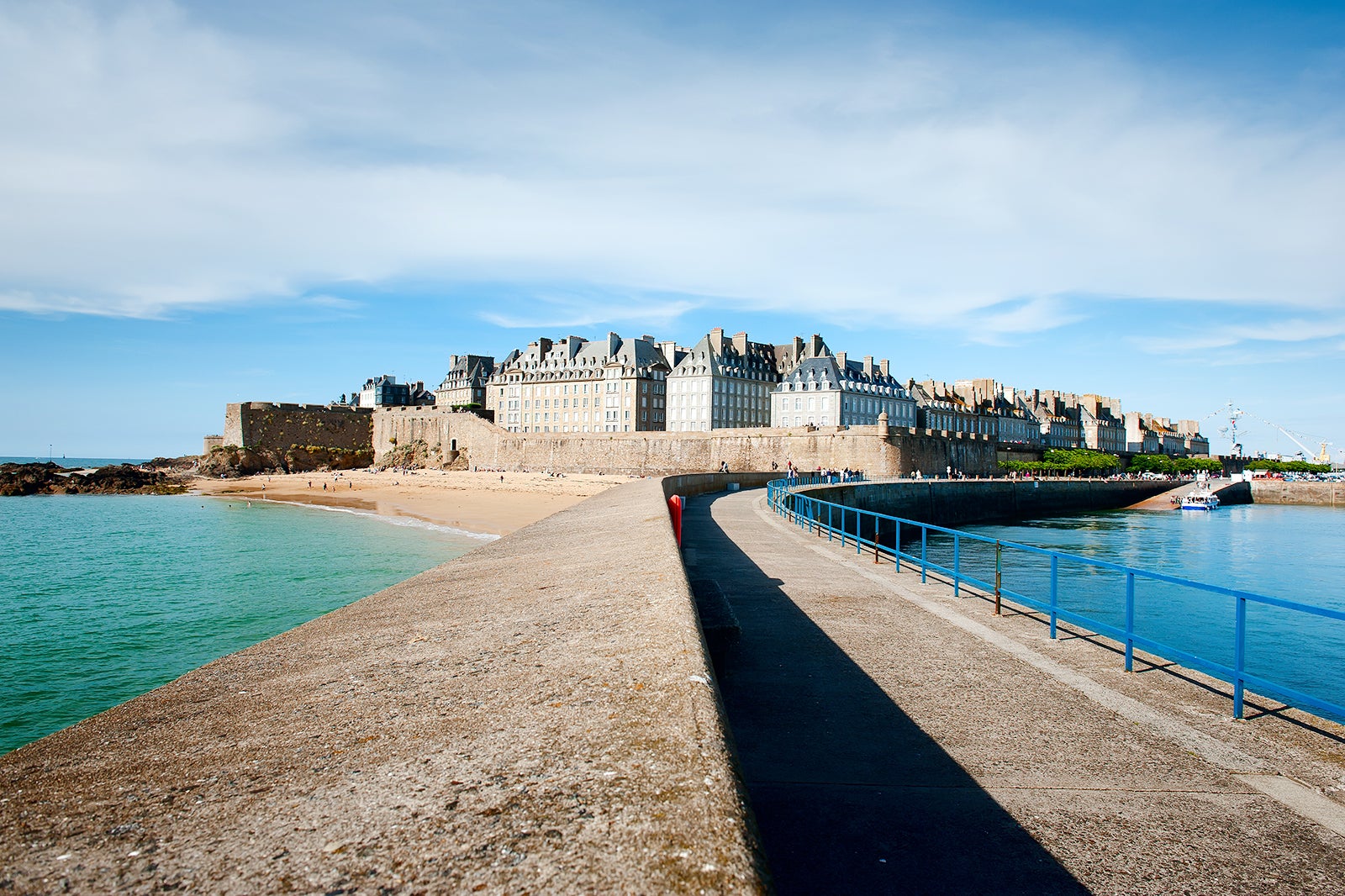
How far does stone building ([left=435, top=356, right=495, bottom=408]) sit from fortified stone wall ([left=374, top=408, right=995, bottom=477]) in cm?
2206

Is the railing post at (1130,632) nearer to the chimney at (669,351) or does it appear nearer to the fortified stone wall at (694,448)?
the fortified stone wall at (694,448)

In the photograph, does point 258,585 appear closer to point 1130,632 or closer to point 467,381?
point 1130,632

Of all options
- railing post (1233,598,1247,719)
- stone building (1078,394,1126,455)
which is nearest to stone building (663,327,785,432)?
stone building (1078,394,1126,455)

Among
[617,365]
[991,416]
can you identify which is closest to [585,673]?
[617,365]

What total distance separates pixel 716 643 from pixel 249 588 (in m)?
17.6

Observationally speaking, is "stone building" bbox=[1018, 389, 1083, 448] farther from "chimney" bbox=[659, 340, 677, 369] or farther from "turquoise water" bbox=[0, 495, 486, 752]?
"turquoise water" bbox=[0, 495, 486, 752]

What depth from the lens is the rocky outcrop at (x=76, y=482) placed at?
58500mm

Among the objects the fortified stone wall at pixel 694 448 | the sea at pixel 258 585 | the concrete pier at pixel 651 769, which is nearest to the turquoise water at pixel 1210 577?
the sea at pixel 258 585

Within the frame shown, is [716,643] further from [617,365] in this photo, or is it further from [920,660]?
[617,365]

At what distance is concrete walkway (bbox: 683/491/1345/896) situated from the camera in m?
3.42

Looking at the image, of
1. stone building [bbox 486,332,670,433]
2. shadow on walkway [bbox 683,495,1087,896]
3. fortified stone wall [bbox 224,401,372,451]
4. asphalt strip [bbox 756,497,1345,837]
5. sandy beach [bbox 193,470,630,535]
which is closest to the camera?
shadow on walkway [bbox 683,495,1087,896]

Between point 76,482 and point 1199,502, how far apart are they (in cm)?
8918

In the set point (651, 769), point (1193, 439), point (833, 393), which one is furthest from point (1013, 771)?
point (1193, 439)

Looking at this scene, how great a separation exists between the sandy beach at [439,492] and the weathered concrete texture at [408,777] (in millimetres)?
27967
